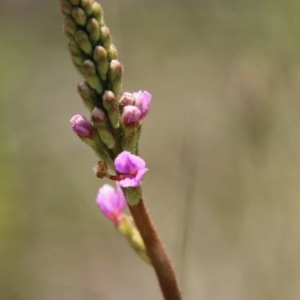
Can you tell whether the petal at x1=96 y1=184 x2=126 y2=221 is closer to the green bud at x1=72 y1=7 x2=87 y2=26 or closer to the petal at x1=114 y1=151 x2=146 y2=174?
the petal at x1=114 y1=151 x2=146 y2=174

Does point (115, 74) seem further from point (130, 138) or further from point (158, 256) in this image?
point (158, 256)

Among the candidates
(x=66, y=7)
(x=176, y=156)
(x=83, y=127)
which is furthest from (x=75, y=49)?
(x=176, y=156)

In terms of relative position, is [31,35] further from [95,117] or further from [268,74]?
[95,117]

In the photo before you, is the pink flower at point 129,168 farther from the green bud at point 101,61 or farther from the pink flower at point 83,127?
the green bud at point 101,61

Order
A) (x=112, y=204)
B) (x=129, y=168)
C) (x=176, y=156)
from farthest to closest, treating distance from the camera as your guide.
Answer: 1. (x=176, y=156)
2. (x=112, y=204)
3. (x=129, y=168)

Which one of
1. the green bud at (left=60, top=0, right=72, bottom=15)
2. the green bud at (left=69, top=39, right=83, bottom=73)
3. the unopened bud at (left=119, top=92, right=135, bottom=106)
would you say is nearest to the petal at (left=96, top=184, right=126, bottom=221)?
the unopened bud at (left=119, top=92, right=135, bottom=106)

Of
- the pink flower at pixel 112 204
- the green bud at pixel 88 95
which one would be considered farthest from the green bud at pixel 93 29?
the pink flower at pixel 112 204

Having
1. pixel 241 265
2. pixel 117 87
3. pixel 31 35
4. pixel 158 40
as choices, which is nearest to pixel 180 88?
pixel 158 40
